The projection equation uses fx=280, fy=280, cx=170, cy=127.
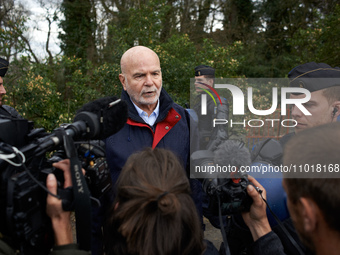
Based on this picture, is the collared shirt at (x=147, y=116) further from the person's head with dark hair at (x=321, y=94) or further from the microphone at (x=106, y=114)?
the person's head with dark hair at (x=321, y=94)

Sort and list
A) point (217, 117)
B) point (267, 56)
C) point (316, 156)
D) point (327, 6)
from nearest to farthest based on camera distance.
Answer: point (316, 156) < point (217, 117) < point (327, 6) < point (267, 56)

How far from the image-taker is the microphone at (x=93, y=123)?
1122 millimetres

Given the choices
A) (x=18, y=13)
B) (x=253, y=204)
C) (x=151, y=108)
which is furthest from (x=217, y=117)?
(x=18, y=13)

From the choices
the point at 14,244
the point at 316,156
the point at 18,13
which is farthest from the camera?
the point at 18,13

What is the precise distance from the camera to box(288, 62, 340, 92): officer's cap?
192 centimetres

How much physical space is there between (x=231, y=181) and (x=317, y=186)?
1.46 feet

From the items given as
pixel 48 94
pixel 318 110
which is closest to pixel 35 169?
pixel 318 110

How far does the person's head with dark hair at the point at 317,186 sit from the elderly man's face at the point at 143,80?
1.22m

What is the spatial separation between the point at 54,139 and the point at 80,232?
392 mm

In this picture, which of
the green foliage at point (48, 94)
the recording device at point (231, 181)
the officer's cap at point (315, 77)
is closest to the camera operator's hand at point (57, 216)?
the recording device at point (231, 181)

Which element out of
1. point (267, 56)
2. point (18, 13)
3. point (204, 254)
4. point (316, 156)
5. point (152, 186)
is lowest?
point (204, 254)

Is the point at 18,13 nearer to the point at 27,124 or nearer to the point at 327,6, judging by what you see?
the point at 27,124

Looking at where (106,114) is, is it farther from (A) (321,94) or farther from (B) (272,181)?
(A) (321,94)

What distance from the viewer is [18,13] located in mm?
8953
